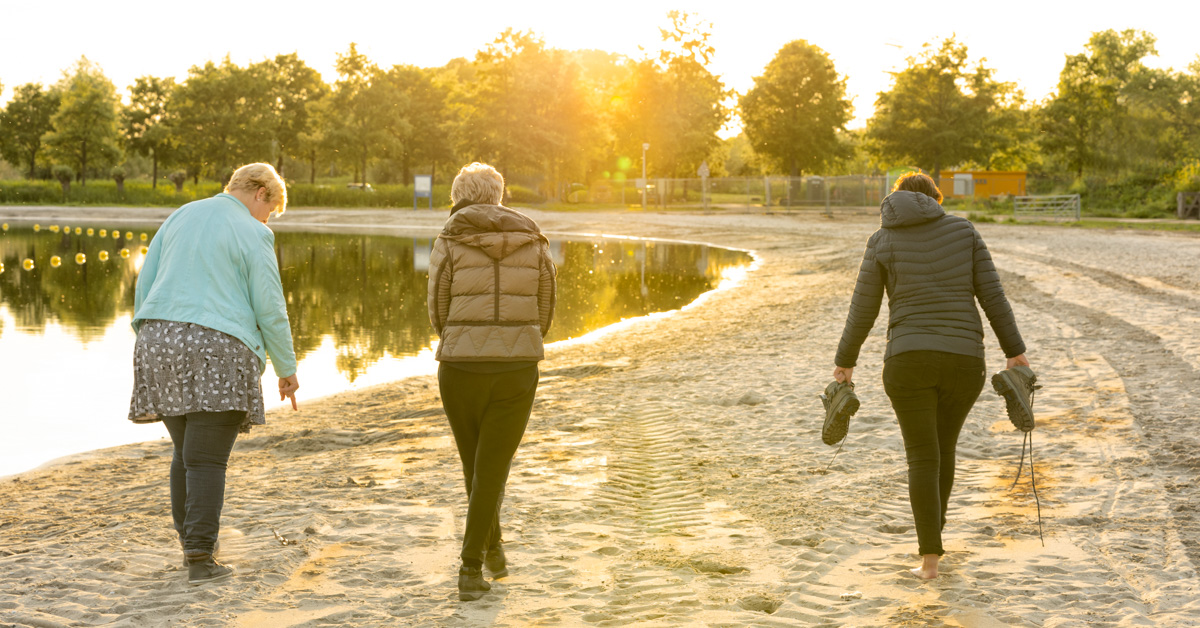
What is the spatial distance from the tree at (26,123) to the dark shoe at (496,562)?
79.0 meters

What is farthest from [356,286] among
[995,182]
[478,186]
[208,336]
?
[995,182]

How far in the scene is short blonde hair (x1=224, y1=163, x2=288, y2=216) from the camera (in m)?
4.39

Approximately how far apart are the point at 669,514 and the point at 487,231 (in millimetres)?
2308

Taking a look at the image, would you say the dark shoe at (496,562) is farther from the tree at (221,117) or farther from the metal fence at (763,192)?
the tree at (221,117)

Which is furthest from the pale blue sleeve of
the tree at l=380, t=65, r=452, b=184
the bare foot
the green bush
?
the tree at l=380, t=65, r=452, b=184

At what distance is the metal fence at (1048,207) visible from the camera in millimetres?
38938

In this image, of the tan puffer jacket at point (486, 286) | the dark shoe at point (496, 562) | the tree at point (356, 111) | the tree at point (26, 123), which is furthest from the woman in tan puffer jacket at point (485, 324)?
the tree at point (26, 123)

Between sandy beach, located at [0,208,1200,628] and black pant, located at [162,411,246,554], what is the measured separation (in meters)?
0.25

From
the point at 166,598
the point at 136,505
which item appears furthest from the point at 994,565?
the point at 136,505

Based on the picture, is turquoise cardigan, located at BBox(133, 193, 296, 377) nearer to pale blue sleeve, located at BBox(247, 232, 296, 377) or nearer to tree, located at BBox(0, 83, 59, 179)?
pale blue sleeve, located at BBox(247, 232, 296, 377)

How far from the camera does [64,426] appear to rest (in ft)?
30.2

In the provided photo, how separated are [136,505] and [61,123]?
70.6 meters

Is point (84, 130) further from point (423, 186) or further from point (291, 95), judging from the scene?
point (423, 186)

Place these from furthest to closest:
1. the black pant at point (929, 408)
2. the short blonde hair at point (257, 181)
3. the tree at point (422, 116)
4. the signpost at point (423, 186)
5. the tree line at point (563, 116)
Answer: the tree at point (422, 116) < the tree line at point (563, 116) < the signpost at point (423, 186) < the short blonde hair at point (257, 181) < the black pant at point (929, 408)
